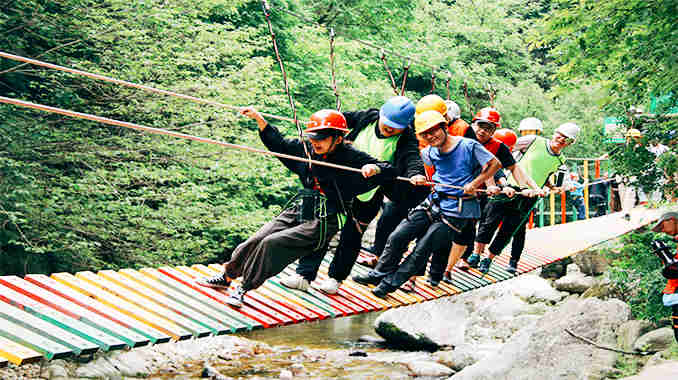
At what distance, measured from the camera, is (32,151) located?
8336 millimetres

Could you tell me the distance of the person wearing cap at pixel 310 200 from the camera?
4125 mm

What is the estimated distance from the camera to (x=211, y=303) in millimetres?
4047

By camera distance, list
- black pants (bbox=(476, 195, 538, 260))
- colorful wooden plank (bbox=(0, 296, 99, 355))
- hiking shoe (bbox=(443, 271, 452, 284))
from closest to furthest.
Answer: colorful wooden plank (bbox=(0, 296, 99, 355)) → hiking shoe (bbox=(443, 271, 452, 284)) → black pants (bbox=(476, 195, 538, 260))

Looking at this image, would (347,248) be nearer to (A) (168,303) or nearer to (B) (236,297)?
(B) (236,297)

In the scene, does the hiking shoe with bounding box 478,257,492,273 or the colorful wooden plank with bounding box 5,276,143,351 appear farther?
the hiking shoe with bounding box 478,257,492,273

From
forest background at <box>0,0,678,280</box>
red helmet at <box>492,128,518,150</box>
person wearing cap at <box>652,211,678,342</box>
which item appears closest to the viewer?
person wearing cap at <box>652,211,678,342</box>

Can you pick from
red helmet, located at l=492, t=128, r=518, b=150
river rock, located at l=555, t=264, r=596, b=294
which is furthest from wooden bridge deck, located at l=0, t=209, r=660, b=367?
river rock, located at l=555, t=264, r=596, b=294

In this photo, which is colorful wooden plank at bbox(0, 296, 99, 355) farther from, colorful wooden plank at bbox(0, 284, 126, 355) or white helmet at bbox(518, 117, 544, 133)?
white helmet at bbox(518, 117, 544, 133)

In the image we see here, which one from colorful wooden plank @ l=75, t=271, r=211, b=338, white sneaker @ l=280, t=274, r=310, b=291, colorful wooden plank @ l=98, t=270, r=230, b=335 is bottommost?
colorful wooden plank @ l=75, t=271, r=211, b=338

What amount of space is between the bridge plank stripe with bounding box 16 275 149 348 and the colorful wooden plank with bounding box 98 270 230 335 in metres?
0.35

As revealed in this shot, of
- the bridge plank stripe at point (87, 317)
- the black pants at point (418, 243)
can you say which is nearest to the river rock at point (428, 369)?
the black pants at point (418, 243)

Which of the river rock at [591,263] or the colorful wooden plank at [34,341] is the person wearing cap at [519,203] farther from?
the river rock at [591,263]

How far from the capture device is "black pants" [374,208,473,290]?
16.1 feet

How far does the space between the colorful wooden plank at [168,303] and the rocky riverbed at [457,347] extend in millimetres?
3664
